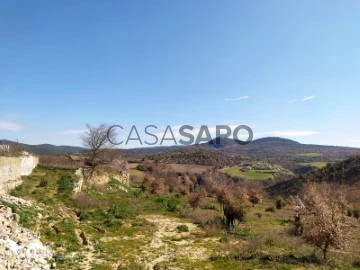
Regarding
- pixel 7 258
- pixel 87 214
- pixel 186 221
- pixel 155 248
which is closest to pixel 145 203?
pixel 186 221

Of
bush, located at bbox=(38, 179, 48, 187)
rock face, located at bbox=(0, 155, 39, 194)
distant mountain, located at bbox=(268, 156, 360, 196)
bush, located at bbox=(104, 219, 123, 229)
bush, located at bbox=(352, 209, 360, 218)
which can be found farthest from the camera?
distant mountain, located at bbox=(268, 156, 360, 196)

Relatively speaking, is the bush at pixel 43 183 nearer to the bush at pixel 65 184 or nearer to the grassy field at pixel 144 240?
the grassy field at pixel 144 240

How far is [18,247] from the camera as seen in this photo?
12.6 m

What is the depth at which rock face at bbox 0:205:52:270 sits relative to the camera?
11.2 metres

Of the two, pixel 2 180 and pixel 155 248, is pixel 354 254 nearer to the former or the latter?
pixel 155 248

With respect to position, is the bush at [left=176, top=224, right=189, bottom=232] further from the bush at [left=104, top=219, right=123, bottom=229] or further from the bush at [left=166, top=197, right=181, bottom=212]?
the bush at [left=166, top=197, right=181, bottom=212]

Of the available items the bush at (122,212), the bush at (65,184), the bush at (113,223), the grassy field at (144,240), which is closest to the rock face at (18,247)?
the grassy field at (144,240)

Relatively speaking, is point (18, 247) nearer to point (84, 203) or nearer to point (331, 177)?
point (84, 203)

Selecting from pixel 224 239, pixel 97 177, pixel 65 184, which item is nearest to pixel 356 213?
pixel 224 239

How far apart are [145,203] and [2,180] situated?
1478cm

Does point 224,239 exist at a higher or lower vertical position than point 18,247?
lower

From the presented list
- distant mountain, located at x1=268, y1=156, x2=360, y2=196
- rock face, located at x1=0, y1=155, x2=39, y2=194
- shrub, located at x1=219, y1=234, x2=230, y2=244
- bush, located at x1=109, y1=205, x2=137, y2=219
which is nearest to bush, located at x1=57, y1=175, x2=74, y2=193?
rock face, located at x1=0, y1=155, x2=39, y2=194

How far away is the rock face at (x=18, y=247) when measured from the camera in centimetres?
1116

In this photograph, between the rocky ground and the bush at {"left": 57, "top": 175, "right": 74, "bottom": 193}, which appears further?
the bush at {"left": 57, "top": 175, "right": 74, "bottom": 193}
